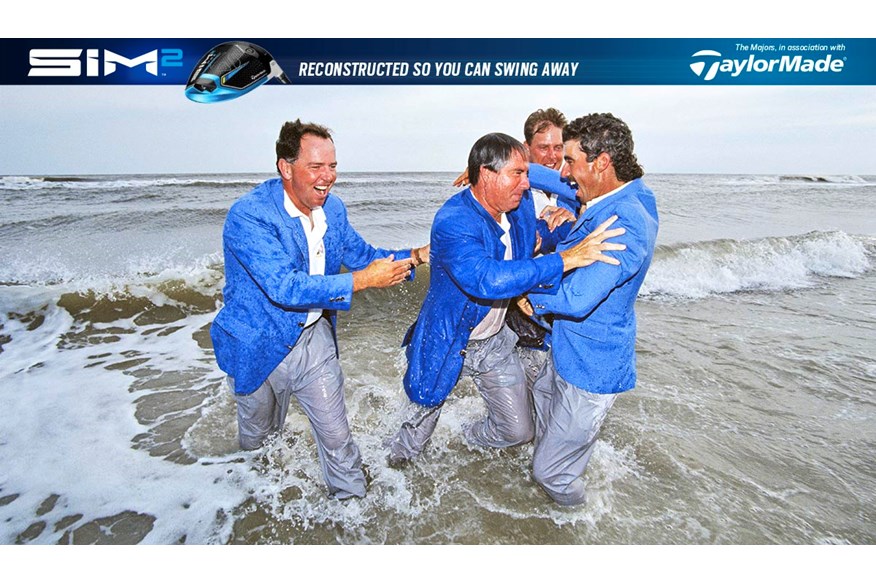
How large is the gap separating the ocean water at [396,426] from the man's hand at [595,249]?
1.56 metres

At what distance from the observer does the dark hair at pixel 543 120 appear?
171 inches

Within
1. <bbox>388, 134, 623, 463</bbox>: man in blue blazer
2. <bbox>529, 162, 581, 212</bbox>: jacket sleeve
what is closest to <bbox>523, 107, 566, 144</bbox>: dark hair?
<bbox>529, 162, 581, 212</bbox>: jacket sleeve

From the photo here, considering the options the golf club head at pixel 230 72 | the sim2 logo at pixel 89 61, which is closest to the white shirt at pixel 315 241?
the golf club head at pixel 230 72

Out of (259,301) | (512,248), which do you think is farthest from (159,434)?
(512,248)

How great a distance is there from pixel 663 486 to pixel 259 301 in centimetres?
271

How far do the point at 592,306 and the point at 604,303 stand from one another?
0.67 feet

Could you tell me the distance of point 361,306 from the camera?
7227 mm

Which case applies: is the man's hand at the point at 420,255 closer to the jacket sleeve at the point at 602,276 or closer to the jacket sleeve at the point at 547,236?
the jacket sleeve at the point at 547,236

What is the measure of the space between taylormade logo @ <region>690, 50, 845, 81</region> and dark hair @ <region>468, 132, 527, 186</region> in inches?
108

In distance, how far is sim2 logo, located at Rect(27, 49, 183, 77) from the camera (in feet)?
14.3

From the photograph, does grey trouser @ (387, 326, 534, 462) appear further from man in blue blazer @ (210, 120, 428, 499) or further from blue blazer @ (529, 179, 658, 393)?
blue blazer @ (529, 179, 658, 393)

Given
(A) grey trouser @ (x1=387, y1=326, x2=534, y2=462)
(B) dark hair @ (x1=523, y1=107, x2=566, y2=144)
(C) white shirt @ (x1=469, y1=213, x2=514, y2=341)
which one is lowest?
(A) grey trouser @ (x1=387, y1=326, x2=534, y2=462)

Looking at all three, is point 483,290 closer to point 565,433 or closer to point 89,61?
point 565,433

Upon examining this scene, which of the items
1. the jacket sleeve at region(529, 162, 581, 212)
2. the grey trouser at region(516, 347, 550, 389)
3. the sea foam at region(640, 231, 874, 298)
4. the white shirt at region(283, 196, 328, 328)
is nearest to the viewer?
the white shirt at region(283, 196, 328, 328)
